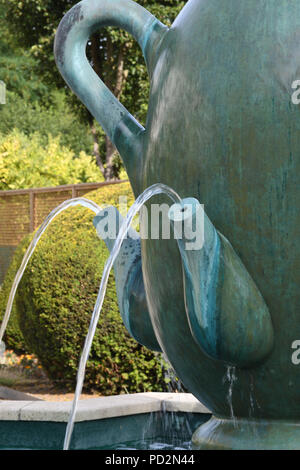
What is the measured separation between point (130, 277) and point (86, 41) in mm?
889

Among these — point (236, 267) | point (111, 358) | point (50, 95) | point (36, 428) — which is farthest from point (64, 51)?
point (50, 95)

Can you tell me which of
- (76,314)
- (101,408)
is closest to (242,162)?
(101,408)

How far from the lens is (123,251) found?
109 inches

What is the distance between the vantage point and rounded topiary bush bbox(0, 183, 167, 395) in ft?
20.9

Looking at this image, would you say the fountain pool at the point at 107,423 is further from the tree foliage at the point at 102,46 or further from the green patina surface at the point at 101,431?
the tree foliage at the point at 102,46

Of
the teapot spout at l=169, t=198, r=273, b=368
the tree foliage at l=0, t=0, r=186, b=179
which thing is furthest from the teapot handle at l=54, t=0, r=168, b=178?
the tree foliage at l=0, t=0, r=186, b=179

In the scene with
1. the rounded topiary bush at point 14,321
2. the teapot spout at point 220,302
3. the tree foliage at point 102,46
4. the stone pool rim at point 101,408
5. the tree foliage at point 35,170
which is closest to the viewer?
the teapot spout at point 220,302

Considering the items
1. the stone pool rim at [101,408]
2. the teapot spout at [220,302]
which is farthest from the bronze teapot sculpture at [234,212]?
the stone pool rim at [101,408]

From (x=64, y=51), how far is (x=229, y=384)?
135 centimetres

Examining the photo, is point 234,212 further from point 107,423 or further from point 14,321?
point 14,321

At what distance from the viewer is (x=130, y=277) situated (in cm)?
275

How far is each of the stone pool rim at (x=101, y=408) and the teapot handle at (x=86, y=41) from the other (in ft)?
8.86

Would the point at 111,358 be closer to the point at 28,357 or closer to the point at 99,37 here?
the point at 28,357

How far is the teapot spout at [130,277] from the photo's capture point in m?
2.71
